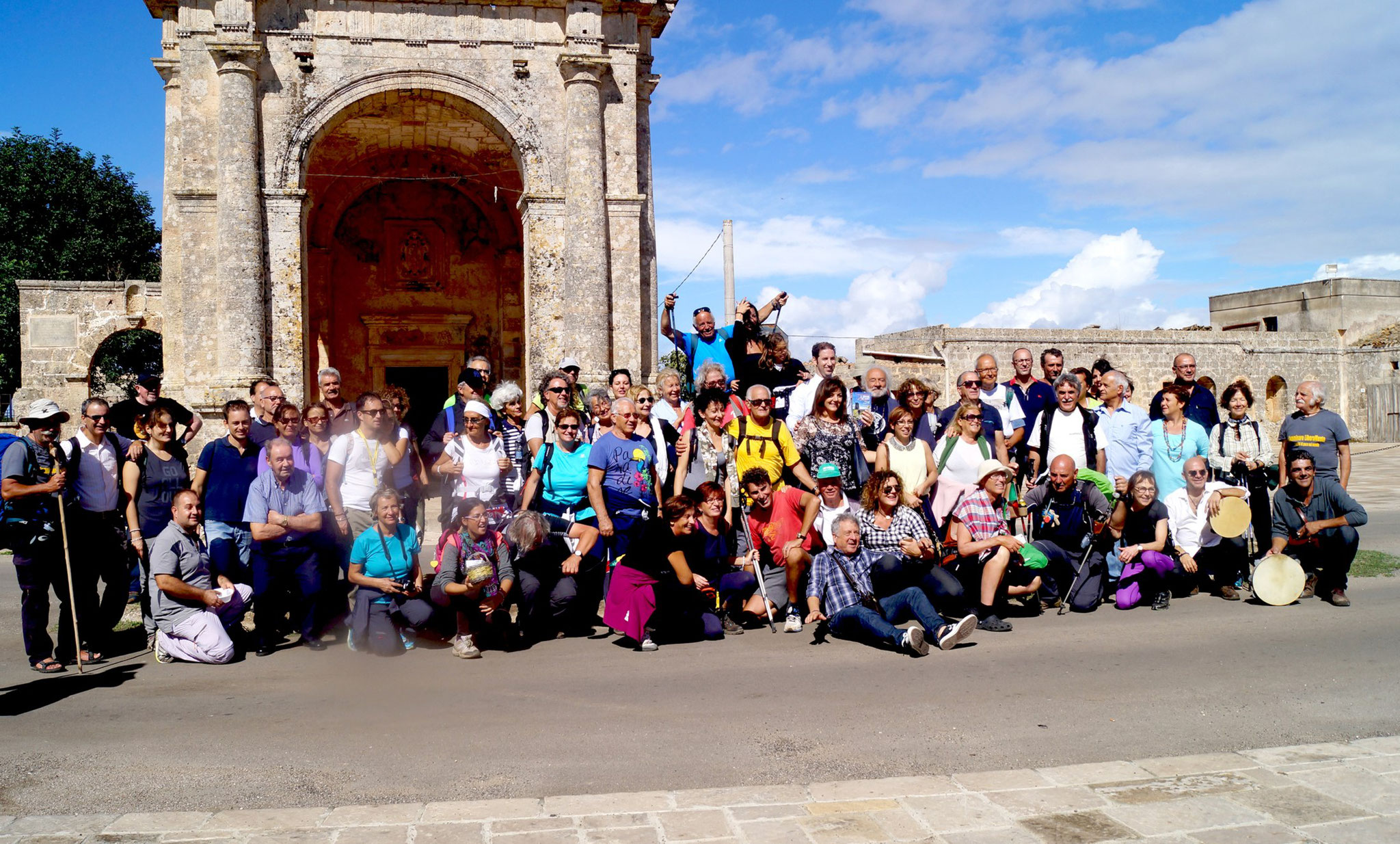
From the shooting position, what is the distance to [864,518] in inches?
282

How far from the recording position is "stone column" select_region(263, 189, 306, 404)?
45.2 ft

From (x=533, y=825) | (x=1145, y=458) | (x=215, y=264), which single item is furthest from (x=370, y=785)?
(x=215, y=264)

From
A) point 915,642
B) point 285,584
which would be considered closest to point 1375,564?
point 915,642

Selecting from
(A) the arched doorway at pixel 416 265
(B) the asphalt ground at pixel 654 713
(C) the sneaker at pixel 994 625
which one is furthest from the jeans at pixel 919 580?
(A) the arched doorway at pixel 416 265

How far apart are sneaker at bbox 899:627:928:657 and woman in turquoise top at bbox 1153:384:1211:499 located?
134 inches

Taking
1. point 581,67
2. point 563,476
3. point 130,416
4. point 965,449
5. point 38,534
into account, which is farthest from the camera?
point 581,67

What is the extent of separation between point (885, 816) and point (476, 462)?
14.4ft

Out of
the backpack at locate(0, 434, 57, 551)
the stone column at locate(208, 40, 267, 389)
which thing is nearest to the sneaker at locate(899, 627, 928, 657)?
the backpack at locate(0, 434, 57, 551)

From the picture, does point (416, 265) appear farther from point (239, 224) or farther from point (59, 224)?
point (59, 224)

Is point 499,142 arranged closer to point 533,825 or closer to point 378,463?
point 378,463

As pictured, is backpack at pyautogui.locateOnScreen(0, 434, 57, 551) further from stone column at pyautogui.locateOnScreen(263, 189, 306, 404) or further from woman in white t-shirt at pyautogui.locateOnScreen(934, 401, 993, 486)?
stone column at pyautogui.locateOnScreen(263, 189, 306, 404)

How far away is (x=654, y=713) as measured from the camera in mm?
5359

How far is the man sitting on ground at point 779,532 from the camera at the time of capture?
285 inches

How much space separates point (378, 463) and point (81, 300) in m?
17.1
